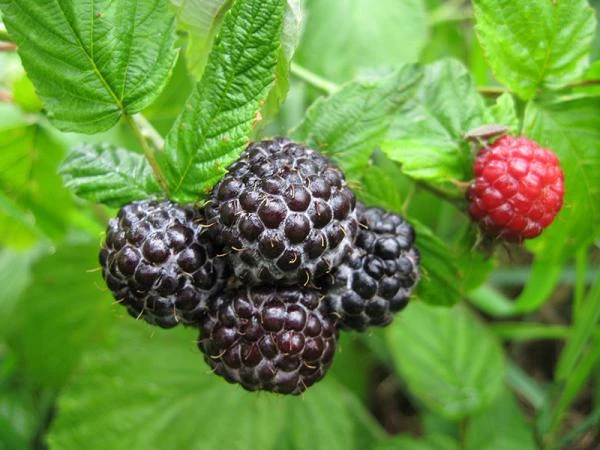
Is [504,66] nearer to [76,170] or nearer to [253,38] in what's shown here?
[253,38]

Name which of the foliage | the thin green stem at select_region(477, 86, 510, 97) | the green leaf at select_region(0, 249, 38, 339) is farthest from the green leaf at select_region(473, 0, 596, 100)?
the green leaf at select_region(0, 249, 38, 339)

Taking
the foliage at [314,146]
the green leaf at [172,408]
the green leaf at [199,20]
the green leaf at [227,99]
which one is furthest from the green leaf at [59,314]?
the green leaf at [227,99]

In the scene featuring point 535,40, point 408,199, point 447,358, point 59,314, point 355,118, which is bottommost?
point 59,314

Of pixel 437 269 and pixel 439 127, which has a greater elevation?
pixel 439 127

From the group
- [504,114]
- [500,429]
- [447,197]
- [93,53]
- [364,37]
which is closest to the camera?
[93,53]

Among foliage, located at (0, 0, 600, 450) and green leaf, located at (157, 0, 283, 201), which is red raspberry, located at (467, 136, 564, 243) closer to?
foliage, located at (0, 0, 600, 450)

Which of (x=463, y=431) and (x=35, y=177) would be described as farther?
(x=463, y=431)

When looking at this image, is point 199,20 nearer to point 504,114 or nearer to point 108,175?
point 108,175

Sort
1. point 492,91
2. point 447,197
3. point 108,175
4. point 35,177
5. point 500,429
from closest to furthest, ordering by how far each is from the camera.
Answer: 1. point 108,175
2. point 447,197
3. point 492,91
4. point 35,177
5. point 500,429

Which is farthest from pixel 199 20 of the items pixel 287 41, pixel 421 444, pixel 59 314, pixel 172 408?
pixel 421 444
